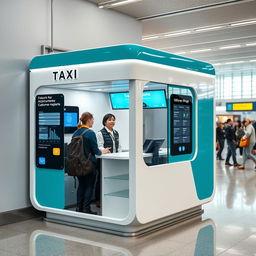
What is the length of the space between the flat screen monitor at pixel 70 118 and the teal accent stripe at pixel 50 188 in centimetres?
106

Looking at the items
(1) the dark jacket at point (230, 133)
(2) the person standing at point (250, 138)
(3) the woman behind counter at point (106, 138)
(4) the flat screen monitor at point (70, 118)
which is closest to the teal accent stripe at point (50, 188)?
(3) the woman behind counter at point (106, 138)

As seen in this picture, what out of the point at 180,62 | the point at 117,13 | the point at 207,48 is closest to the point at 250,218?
the point at 180,62

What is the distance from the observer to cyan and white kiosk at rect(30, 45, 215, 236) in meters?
4.88

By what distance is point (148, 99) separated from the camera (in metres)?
6.43

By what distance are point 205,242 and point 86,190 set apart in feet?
6.00

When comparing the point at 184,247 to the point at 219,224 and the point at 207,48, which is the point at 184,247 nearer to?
the point at 219,224

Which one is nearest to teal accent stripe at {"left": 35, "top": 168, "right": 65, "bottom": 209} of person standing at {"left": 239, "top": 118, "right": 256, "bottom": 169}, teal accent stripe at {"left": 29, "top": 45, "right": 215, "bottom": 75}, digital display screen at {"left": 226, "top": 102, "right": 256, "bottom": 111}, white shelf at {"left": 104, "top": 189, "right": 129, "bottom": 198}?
white shelf at {"left": 104, "top": 189, "right": 129, "bottom": 198}

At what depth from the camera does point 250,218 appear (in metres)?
5.93

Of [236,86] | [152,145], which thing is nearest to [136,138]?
[152,145]

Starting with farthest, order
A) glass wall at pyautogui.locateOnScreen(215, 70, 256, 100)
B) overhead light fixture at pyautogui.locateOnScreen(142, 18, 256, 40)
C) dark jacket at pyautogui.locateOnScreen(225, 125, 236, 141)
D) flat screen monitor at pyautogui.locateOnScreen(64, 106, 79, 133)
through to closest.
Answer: glass wall at pyautogui.locateOnScreen(215, 70, 256, 100) < dark jacket at pyautogui.locateOnScreen(225, 125, 236, 141) < overhead light fixture at pyautogui.locateOnScreen(142, 18, 256, 40) < flat screen monitor at pyautogui.locateOnScreen(64, 106, 79, 133)

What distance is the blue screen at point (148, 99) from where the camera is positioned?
6223 mm

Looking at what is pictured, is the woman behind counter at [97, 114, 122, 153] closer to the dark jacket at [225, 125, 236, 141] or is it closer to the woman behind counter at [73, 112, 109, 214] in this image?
the woman behind counter at [73, 112, 109, 214]

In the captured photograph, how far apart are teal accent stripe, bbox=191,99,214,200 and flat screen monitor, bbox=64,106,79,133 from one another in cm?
197

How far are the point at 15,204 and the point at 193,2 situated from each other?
449 cm
